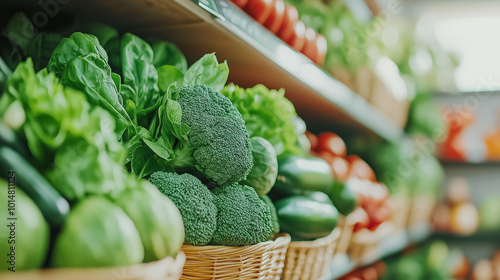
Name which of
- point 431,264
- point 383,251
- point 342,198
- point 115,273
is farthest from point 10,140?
point 431,264

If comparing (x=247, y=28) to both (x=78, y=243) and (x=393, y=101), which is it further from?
(x=393, y=101)

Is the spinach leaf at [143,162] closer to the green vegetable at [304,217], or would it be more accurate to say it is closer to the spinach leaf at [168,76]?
the spinach leaf at [168,76]

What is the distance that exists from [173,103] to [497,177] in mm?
3545

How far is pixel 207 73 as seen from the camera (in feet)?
3.56

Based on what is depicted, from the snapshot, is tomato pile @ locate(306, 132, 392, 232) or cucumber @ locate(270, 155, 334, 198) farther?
tomato pile @ locate(306, 132, 392, 232)

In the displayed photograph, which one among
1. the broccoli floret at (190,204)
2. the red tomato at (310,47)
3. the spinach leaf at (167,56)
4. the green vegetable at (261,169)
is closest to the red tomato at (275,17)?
the red tomato at (310,47)

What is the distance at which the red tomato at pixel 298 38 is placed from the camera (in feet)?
5.02

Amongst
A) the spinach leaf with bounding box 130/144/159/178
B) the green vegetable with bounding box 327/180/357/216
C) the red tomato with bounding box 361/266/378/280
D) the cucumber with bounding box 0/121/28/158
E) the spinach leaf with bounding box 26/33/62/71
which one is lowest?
the red tomato with bounding box 361/266/378/280

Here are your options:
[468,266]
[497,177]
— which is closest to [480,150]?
[497,177]

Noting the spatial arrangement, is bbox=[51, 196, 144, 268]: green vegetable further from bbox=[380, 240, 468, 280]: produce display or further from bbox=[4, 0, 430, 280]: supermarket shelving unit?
→ bbox=[380, 240, 468, 280]: produce display

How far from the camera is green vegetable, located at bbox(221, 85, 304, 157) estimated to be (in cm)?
121

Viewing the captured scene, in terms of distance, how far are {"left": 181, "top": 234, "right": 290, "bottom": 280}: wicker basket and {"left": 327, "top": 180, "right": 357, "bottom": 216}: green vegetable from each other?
639mm

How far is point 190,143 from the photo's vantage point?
0.92m

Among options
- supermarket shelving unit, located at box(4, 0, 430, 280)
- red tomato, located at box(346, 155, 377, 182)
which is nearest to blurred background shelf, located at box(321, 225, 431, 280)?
supermarket shelving unit, located at box(4, 0, 430, 280)
